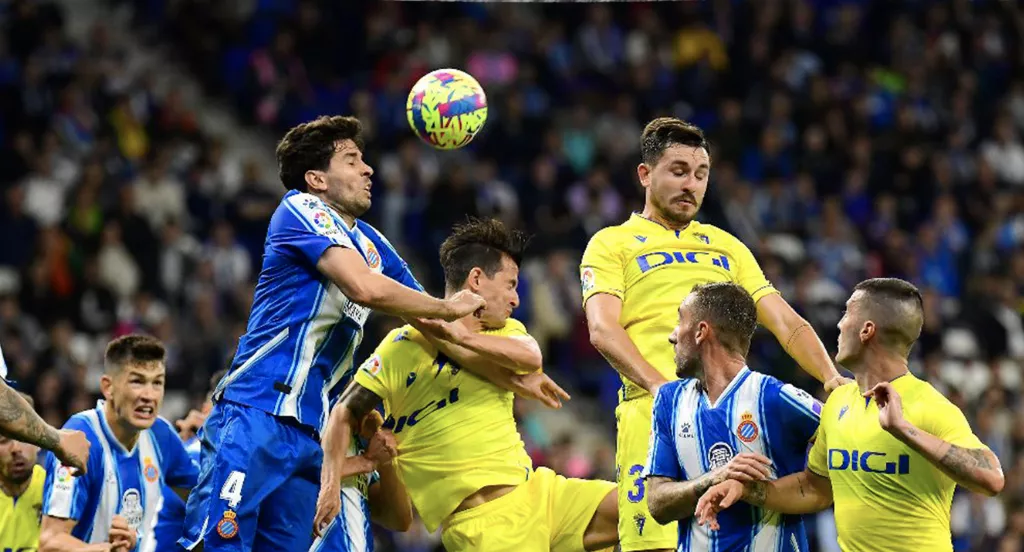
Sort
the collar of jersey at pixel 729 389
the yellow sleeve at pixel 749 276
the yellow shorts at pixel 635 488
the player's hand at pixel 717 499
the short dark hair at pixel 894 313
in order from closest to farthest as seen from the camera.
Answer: the player's hand at pixel 717 499 < the short dark hair at pixel 894 313 < the collar of jersey at pixel 729 389 < the yellow shorts at pixel 635 488 < the yellow sleeve at pixel 749 276

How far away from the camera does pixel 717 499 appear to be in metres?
5.87

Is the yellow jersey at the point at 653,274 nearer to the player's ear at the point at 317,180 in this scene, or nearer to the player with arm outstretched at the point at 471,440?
the player with arm outstretched at the point at 471,440

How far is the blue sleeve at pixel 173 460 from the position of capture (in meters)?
8.80

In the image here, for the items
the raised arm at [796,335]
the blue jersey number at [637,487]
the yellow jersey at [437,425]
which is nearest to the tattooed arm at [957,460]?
the raised arm at [796,335]

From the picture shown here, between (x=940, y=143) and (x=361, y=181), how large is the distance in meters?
15.6

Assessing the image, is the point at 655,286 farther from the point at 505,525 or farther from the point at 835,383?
the point at 505,525

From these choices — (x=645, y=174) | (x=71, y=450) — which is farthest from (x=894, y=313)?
(x=71, y=450)

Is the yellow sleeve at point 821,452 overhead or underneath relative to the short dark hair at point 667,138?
underneath

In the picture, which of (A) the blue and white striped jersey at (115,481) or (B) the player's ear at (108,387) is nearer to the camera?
(A) the blue and white striped jersey at (115,481)

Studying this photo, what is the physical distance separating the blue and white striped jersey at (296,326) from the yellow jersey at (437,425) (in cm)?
50

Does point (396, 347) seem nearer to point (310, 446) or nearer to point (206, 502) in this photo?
point (310, 446)

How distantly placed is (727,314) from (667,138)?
186 centimetres

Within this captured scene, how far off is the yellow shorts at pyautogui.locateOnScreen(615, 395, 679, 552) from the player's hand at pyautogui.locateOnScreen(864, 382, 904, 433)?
180 cm

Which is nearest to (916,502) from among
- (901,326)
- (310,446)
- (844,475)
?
(844,475)
